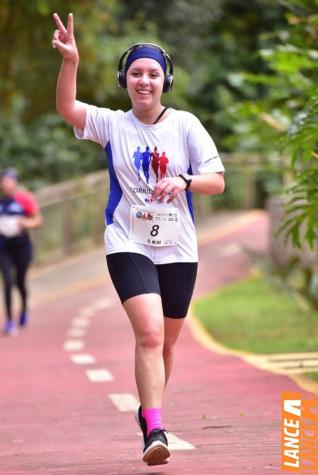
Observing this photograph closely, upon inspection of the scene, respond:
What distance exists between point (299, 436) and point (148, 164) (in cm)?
160

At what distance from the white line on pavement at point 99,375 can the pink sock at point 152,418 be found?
4.64 meters

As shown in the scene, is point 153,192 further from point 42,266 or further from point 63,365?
point 42,266

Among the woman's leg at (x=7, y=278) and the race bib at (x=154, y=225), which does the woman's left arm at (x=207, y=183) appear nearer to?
the race bib at (x=154, y=225)

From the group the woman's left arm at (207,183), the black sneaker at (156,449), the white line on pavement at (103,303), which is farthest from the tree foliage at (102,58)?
the black sneaker at (156,449)

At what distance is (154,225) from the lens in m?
6.36

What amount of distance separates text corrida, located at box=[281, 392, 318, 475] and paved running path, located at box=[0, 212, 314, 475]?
9 centimetres

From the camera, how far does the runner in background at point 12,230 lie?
16578 millimetres

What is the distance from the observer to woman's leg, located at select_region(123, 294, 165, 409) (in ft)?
20.2

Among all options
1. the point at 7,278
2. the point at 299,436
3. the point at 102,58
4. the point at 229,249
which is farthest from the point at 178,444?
the point at 229,249

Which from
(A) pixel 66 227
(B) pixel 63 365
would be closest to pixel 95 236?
(A) pixel 66 227

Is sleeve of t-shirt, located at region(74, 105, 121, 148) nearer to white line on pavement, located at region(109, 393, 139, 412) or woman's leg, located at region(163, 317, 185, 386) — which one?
woman's leg, located at region(163, 317, 185, 386)

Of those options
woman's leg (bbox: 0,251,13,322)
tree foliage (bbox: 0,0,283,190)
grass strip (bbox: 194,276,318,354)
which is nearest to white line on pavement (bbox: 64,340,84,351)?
woman's leg (bbox: 0,251,13,322)

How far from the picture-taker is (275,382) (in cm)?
976

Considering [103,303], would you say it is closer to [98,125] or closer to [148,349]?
[98,125]
